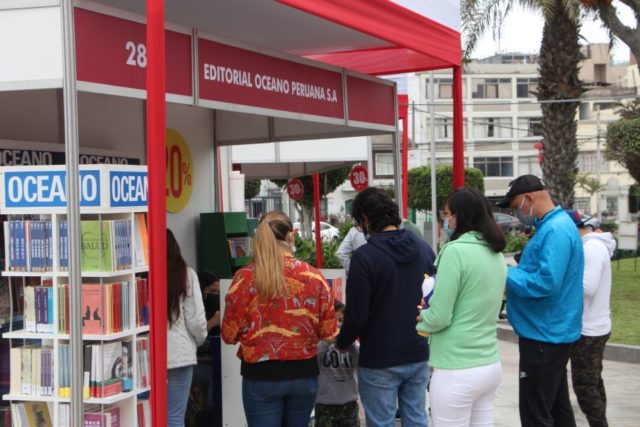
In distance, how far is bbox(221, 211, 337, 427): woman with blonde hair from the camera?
14.2 ft

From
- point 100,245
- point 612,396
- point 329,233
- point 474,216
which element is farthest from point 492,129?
point 100,245

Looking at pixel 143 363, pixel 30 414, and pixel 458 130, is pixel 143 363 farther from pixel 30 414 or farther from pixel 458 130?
pixel 458 130

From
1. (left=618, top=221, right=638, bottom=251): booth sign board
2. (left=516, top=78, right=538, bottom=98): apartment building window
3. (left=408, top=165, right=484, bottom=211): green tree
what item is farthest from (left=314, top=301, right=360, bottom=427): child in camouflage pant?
(left=516, top=78, right=538, bottom=98): apartment building window

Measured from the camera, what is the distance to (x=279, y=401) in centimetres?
442

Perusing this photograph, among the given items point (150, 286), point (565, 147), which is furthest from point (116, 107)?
point (565, 147)

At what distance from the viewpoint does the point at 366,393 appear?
183 inches

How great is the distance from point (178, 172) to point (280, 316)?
352 cm

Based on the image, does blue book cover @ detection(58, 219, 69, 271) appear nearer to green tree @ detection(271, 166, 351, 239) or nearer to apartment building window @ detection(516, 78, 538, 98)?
green tree @ detection(271, 166, 351, 239)

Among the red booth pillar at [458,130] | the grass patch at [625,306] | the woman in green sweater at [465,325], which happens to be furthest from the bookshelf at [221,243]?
the grass patch at [625,306]

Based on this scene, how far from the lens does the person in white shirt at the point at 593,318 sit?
5785mm

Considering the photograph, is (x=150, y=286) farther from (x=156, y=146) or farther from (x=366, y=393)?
(x=366, y=393)

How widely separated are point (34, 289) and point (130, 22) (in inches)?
54.7

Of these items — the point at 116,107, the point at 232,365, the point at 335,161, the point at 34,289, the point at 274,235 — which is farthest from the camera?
the point at 335,161

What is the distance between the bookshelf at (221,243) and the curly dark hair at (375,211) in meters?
3.11
